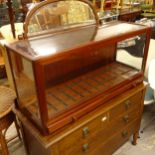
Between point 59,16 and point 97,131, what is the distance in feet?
2.67

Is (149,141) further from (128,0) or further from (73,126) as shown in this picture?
(128,0)

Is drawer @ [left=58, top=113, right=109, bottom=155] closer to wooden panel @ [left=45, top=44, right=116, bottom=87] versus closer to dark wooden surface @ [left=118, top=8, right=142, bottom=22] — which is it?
wooden panel @ [left=45, top=44, right=116, bottom=87]

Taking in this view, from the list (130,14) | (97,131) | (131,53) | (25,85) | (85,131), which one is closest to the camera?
(25,85)

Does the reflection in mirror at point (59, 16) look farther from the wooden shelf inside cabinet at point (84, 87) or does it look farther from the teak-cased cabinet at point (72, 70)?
the wooden shelf inside cabinet at point (84, 87)

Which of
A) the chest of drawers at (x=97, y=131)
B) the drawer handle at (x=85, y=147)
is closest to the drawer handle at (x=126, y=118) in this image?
the chest of drawers at (x=97, y=131)

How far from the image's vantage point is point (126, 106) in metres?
1.46

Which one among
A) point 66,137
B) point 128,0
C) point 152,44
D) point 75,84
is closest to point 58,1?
point 75,84

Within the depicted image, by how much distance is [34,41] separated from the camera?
108cm

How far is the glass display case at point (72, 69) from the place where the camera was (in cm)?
93

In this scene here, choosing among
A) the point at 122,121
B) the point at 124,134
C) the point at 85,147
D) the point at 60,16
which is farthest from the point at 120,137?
the point at 60,16

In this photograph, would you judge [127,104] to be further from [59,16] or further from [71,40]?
[59,16]

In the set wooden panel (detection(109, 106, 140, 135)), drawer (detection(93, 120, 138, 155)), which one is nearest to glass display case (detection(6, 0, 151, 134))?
wooden panel (detection(109, 106, 140, 135))

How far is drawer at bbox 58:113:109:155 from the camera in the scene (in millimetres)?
1124

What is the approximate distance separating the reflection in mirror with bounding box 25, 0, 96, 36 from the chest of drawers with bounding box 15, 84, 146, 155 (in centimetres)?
56
